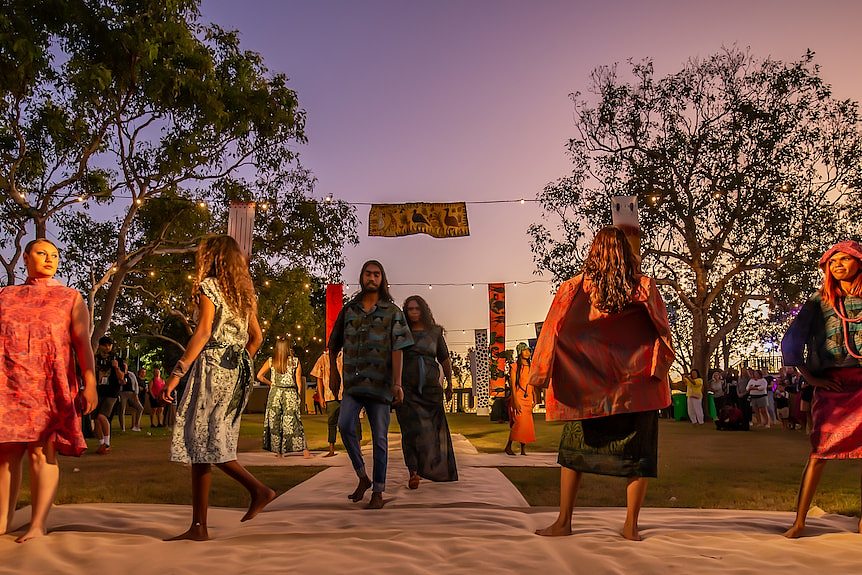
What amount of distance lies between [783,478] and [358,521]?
5.52 metres

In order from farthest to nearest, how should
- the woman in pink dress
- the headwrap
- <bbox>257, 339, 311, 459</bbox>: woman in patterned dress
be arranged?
<bbox>257, 339, 311, 459</bbox>: woman in patterned dress, the headwrap, the woman in pink dress

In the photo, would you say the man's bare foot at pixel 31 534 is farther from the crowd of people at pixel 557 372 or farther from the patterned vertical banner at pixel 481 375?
the patterned vertical banner at pixel 481 375

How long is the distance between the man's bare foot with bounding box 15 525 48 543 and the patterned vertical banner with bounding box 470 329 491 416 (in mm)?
20238

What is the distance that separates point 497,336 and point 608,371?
16.5 m

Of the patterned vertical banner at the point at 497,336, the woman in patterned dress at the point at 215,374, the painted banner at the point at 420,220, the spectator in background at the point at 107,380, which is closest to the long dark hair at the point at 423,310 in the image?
the woman in patterned dress at the point at 215,374

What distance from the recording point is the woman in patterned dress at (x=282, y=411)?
10.3 m

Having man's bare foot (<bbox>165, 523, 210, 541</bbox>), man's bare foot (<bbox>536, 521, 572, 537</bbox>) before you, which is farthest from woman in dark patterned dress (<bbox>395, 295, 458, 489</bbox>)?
man's bare foot (<bbox>165, 523, 210, 541</bbox>)

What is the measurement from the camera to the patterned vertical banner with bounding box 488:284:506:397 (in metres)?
19.4

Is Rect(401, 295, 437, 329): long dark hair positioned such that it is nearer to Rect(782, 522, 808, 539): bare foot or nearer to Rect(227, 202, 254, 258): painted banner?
Rect(227, 202, 254, 258): painted banner

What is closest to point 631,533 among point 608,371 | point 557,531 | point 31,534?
point 557,531

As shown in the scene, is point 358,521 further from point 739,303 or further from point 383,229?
point 739,303

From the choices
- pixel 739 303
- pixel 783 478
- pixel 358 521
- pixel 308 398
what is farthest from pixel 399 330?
pixel 308 398

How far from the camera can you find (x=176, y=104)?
56.0 ft

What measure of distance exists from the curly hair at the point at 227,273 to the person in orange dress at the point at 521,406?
21.3 feet
